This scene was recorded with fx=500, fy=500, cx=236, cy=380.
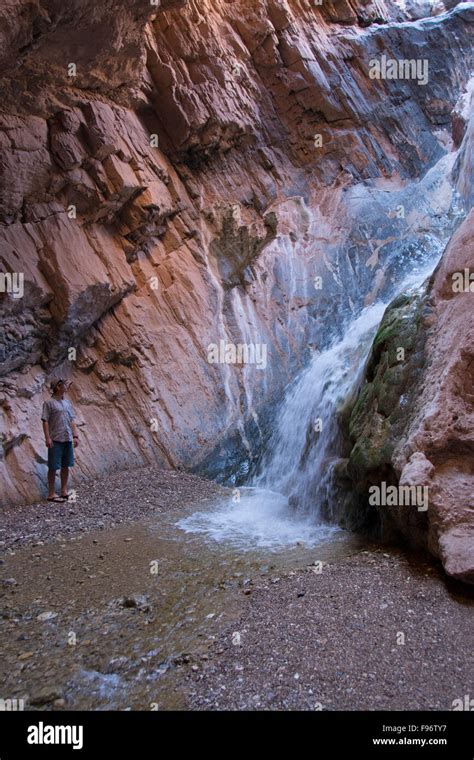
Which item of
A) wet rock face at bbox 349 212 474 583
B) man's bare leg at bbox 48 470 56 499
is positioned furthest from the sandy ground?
man's bare leg at bbox 48 470 56 499

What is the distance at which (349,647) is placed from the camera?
11.7 feet

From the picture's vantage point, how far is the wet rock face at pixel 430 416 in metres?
4.61

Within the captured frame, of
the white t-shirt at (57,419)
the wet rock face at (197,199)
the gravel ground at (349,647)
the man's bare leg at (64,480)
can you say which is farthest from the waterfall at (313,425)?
the white t-shirt at (57,419)

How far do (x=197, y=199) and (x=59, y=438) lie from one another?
772cm

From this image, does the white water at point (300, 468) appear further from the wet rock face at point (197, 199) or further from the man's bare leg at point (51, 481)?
the man's bare leg at point (51, 481)

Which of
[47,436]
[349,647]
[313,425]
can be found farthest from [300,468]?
[349,647]

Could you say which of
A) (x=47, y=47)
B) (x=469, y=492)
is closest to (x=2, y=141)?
(x=47, y=47)

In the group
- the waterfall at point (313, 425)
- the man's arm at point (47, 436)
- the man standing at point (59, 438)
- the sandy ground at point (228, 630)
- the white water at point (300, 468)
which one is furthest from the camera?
the man standing at point (59, 438)

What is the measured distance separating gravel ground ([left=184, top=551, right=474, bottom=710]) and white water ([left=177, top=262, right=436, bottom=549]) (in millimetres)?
1772

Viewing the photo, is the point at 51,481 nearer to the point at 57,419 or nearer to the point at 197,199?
the point at 57,419

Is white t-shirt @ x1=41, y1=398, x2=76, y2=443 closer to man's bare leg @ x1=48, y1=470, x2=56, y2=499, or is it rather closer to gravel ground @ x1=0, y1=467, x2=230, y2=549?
man's bare leg @ x1=48, y1=470, x2=56, y2=499

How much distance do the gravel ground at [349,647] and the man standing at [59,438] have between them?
15.7 ft

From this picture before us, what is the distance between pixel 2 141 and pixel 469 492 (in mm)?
9151
